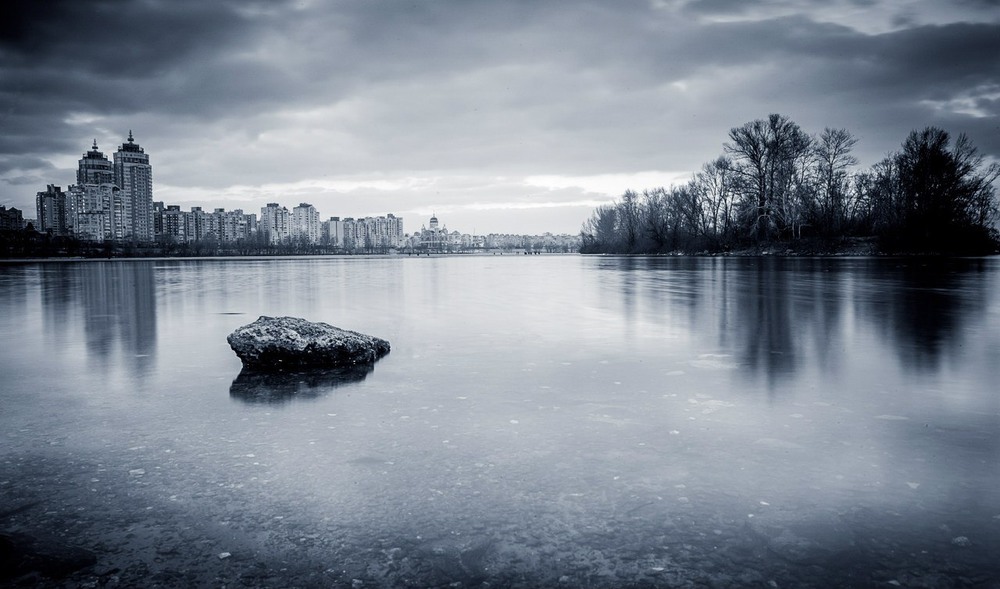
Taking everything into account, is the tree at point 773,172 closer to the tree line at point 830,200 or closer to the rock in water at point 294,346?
the tree line at point 830,200

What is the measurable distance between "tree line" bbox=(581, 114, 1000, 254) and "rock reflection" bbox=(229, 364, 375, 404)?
63.1m

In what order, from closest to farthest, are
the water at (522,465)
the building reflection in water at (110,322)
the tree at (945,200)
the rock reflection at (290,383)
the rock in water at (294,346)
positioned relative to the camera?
the water at (522,465) → the rock reflection at (290,383) → the rock in water at (294,346) → the building reflection in water at (110,322) → the tree at (945,200)

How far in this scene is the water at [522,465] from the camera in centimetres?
312

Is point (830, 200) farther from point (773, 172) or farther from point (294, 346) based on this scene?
point (294, 346)

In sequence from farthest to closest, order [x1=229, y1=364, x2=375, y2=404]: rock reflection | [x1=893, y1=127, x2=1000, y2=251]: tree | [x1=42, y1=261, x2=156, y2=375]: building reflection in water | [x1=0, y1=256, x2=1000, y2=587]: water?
1. [x1=893, y1=127, x2=1000, y2=251]: tree
2. [x1=42, y1=261, x2=156, y2=375]: building reflection in water
3. [x1=229, y1=364, x2=375, y2=404]: rock reflection
4. [x1=0, y1=256, x2=1000, y2=587]: water

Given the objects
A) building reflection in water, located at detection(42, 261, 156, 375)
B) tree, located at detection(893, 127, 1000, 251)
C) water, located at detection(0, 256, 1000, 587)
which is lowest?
water, located at detection(0, 256, 1000, 587)

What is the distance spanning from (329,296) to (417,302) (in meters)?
3.78

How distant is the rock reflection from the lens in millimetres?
6738

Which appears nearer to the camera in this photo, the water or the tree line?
the water

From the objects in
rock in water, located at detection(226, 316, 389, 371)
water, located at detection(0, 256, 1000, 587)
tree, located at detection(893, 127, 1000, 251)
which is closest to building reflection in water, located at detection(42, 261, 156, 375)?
water, located at detection(0, 256, 1000, 587)

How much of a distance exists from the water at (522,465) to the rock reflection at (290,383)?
0.22 feet

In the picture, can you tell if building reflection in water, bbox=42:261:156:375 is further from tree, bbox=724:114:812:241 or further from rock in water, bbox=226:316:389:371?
tree, bbox=724:114:812:241

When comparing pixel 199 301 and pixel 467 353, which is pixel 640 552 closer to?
pixel 467 353

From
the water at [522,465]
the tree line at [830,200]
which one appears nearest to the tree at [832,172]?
the tree line at [830,200]
